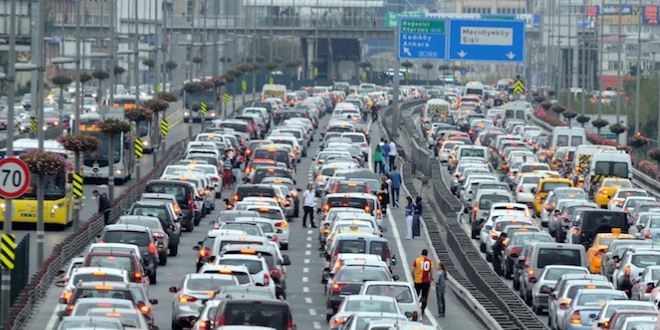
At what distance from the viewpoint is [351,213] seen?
2327 inches

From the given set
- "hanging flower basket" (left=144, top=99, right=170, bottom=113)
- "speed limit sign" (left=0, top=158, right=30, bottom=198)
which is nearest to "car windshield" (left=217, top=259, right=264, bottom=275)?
"speed limit sign" (left=0, top=158, right=30, bottom=198)

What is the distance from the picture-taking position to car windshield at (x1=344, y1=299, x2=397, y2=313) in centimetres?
3709

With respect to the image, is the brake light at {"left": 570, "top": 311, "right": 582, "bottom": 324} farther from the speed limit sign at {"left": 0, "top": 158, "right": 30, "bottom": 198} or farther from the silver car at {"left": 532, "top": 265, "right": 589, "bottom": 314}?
the speed limit sign at {"left": 0, "top": 158, "right": 30, "bottom": 198}

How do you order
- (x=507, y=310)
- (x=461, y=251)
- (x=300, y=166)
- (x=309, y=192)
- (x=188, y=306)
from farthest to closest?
(x=300, y=166) → (x=309, y=192) → (x=461, y=251) → (x=507, y=310) → (x=188, y=306)

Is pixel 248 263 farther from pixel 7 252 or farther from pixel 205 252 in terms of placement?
pixel 205 252

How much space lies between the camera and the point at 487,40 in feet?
367

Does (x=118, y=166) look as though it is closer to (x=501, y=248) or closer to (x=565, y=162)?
(x=565, y=162)

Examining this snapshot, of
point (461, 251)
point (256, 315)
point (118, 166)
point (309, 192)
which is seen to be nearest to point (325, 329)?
point (256, 315)

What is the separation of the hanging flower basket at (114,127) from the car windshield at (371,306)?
36.6 metres

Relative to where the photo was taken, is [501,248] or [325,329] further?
[501,248]

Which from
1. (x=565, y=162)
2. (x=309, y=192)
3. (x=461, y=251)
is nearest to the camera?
(x=461, y=251)

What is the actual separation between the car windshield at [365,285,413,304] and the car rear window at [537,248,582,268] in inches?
334

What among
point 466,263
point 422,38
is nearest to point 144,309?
point 466,263

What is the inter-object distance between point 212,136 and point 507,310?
49976 mm
